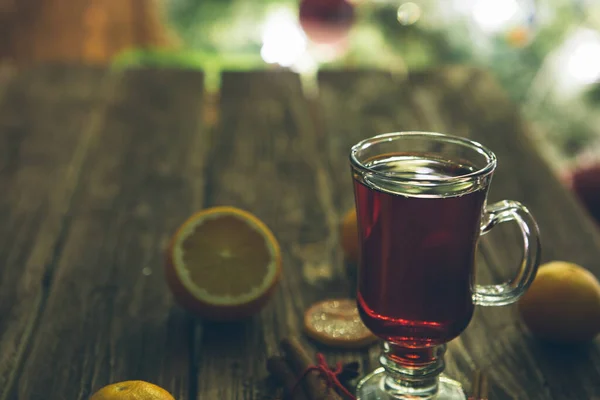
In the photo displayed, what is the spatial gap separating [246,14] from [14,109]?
125 centimetres

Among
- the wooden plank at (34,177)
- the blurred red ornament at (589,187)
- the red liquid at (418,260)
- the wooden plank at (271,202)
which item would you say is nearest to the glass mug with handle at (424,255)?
the red liquid at (418,260)

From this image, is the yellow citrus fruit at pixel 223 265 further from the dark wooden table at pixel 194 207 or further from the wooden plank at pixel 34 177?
the wooden plank at pixel 34 177

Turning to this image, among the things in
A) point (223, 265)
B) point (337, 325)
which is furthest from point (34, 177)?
point (337, 325)

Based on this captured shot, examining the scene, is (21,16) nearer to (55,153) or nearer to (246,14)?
(246,14)

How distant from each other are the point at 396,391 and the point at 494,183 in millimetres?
715

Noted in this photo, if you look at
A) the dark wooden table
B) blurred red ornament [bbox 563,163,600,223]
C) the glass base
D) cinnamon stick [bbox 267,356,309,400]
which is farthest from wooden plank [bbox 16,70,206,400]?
blurred red ornament [bbox 563,163,600,223]

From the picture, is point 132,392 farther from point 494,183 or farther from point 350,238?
point 494,183

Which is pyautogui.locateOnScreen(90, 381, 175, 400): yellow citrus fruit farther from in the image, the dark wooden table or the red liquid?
the red liquid

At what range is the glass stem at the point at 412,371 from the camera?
0.94 m

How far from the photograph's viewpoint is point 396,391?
0.94 metres

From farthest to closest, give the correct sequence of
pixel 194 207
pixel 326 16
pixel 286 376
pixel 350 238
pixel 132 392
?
pixel 326 16 → pixel 194 207 → pixel 350 238 → pixel 286 376 → pixel 132 392

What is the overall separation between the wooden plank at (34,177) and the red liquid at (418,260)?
18.1 inches

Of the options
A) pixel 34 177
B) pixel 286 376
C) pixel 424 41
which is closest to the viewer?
pixel 286 376

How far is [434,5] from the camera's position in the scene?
2.72 meters
